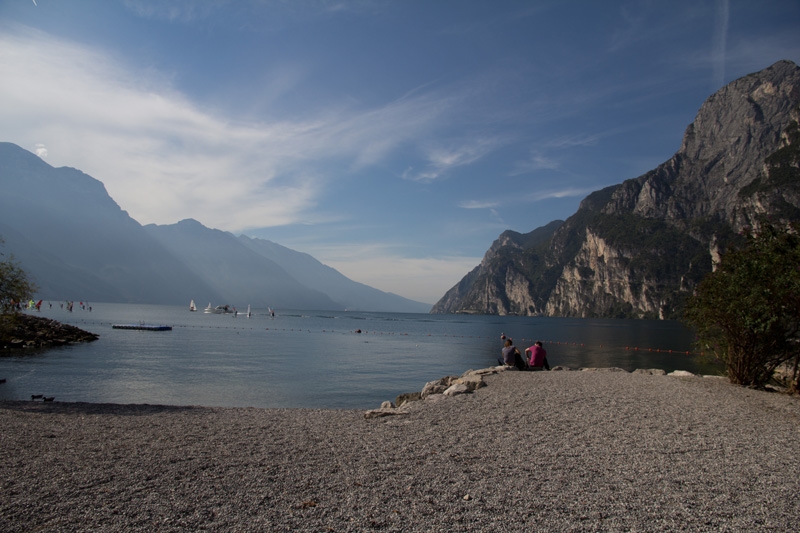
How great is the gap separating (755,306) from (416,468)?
1355 cm

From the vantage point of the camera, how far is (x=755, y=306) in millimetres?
15055

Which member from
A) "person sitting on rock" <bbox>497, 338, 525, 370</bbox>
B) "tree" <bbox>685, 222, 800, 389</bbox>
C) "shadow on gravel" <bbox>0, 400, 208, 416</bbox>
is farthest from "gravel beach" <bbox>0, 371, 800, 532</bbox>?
"person sitting on rock" <bbox>497, 338, 525, 370</bbox>

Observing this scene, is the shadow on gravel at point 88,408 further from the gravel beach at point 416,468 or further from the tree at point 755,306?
the tree at point 755,306

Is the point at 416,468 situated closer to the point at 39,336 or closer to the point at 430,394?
the point at 430,394

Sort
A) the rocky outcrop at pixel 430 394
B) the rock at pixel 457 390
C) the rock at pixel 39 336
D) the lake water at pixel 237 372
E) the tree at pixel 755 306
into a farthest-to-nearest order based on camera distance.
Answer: the rock at pixel 39 336
the lake water at pixel 237 372
the rock at pixel 457 390
the tree at pixel 755 306
the rocky outcrop at pixel 430 394

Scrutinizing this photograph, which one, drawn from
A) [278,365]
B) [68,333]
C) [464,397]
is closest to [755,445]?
[464,397]

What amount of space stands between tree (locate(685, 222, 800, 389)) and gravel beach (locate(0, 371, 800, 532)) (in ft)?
10.9

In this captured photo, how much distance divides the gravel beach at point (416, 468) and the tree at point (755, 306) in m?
3.31

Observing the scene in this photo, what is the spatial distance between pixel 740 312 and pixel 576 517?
44.9 feet

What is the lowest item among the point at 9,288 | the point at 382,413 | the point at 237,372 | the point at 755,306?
the point at 237,372

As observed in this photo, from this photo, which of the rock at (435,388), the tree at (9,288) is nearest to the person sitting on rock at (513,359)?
the rock at (435,388)

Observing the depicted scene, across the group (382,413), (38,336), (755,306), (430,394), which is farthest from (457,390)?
(38,336)

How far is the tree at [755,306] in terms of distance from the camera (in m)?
14.9

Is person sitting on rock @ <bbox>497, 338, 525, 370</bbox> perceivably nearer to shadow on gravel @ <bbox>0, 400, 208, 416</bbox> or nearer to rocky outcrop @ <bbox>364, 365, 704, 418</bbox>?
rocky outcrop @ <bbox>364, 365, 704, 418</bbox>
